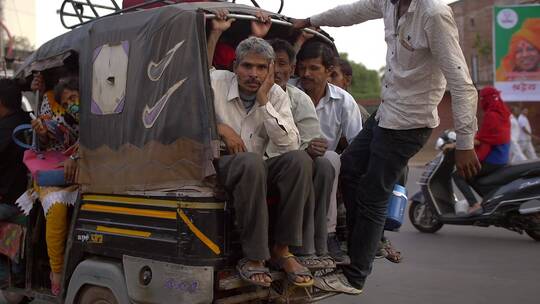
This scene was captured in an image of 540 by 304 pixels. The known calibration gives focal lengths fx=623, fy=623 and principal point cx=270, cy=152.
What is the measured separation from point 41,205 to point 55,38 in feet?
3.97

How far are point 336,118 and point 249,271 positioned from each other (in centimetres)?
171

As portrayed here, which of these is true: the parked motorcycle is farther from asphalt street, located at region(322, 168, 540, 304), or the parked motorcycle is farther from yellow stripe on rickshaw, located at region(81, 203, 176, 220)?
yellow stripe on rickshaw, located at region(81, 203, 176, 220)

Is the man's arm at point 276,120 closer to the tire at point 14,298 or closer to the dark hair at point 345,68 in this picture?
the dark hair at point 345,68

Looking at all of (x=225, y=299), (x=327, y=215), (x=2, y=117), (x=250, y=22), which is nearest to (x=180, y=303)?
(x=225, y=299)

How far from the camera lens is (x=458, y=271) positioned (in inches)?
248

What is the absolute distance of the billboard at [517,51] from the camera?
18953 mm

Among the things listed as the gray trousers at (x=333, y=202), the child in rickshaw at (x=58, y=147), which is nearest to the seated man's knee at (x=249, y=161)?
the gray trousers at (x=333, y=202)

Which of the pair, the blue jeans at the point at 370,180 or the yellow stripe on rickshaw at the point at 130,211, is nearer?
the yellow stripe on rickshaw at the point at 130,211

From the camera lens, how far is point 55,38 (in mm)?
4508

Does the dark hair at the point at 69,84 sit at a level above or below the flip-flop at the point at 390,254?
above

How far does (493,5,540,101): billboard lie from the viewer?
18953 millimetres

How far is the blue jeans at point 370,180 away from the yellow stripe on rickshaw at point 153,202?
1053 mm

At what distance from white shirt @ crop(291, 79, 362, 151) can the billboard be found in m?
15.8

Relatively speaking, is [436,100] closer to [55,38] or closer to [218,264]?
[218,264]
